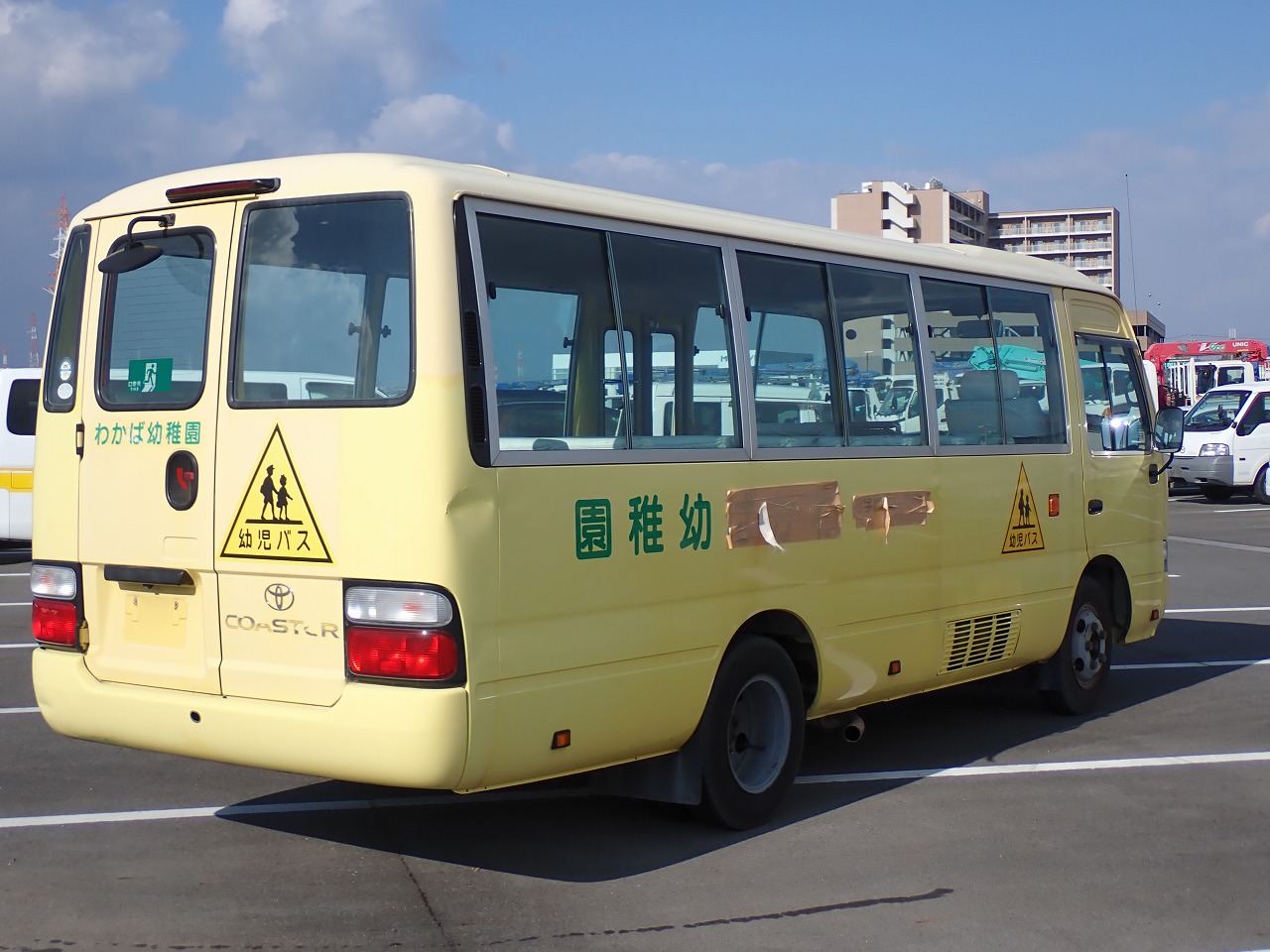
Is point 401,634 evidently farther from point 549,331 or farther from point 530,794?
point 530,794

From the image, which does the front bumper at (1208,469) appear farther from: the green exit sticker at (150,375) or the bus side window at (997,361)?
the green exit sticker at (150,375)

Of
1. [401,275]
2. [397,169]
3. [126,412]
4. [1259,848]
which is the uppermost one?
[397,169]

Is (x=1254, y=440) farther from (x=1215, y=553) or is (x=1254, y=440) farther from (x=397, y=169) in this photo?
(x=397, y=169)

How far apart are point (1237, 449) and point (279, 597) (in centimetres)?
2584

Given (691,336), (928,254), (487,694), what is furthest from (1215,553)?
(487,694)

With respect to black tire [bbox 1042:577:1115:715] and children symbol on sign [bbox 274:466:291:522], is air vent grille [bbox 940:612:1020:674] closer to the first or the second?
black tire [bbox 1042:577:1115:715]

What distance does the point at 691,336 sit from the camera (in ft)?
19.9

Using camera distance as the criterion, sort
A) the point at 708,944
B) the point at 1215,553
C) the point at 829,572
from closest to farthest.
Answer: the point at 708,944 < the point at 829,572 < the point at 1215,553

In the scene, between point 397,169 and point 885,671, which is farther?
point 885,671

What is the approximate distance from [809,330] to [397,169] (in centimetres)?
232

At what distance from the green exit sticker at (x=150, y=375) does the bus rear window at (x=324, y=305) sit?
0.41m

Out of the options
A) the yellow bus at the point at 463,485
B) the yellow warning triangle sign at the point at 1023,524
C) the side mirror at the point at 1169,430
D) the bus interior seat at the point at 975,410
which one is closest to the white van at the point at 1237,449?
the side mirror at the point at 1169,430

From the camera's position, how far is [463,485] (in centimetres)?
489

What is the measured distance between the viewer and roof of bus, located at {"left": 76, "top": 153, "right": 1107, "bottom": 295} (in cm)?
509
